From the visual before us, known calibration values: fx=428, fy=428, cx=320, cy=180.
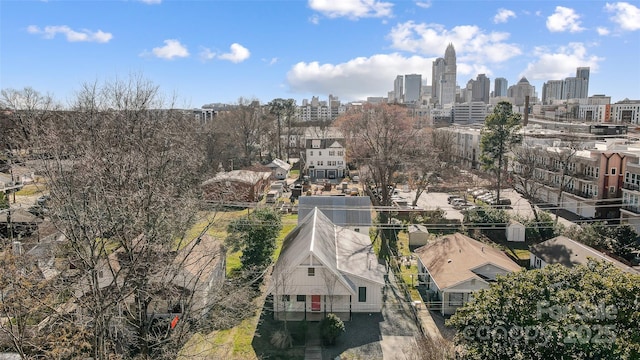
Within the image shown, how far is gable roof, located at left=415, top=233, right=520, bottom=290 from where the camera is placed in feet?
56.6

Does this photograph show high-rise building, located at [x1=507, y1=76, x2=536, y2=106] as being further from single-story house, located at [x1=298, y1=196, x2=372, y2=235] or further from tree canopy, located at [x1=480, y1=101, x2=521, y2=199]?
single-story house, located at [x1=298, y1=196, x2=372, y2=235]

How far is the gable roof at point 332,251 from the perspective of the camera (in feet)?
54.4

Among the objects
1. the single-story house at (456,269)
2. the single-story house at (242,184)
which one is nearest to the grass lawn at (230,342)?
the single-story house at (456,269)

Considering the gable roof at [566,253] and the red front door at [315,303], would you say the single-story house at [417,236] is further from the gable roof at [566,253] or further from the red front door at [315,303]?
the red front door at [315,303]

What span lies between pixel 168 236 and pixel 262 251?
7.87m

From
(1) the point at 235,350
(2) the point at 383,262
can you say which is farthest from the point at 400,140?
(1) the point at 235,350

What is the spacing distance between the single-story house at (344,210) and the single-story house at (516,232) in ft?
28.3

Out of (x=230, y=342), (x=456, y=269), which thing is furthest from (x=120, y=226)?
(x=456, y=269)

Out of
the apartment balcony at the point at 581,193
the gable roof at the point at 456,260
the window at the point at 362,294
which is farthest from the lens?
the apartment balcony at the point at 581,193

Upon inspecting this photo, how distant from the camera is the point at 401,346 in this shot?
568 inches

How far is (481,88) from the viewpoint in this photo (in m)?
197

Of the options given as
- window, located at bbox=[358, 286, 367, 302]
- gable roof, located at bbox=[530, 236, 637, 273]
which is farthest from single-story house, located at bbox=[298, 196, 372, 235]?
gable roof, located at bbox=[530, 236, 637, 273]

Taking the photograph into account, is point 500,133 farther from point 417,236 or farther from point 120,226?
point 120,226

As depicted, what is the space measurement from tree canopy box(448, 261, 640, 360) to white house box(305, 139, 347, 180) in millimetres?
39539
